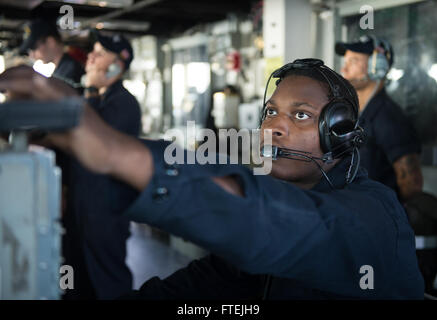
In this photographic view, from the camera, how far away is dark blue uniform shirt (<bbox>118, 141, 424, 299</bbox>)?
654mm

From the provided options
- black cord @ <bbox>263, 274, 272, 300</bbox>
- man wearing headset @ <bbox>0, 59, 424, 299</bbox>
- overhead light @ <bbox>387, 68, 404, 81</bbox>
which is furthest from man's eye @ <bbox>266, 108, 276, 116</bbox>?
overhead light @ <bbox>387, 68, 404, 81</bbox>

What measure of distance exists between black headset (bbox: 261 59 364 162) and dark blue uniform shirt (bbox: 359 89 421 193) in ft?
5.26

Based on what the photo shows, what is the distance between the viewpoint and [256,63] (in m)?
6.04

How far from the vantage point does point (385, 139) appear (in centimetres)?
291

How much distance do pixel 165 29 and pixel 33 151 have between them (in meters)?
7.76

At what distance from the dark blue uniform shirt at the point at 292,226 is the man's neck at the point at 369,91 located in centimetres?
190

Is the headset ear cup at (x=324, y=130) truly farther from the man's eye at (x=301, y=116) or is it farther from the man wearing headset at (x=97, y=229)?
the man wearing headset at (x=97, y=229)

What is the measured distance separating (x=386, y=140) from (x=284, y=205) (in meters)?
2.34

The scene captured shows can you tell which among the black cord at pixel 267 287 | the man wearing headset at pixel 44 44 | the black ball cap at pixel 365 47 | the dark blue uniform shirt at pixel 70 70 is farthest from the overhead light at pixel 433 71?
the black cord at pixel 267 287

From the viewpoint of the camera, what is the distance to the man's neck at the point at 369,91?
120 inches

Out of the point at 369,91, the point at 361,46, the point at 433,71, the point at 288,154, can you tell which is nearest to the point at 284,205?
the point at 288,154

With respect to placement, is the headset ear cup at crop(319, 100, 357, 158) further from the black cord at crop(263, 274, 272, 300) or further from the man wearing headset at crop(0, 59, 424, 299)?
the black cord at crop(263, 274, 272, 300)
